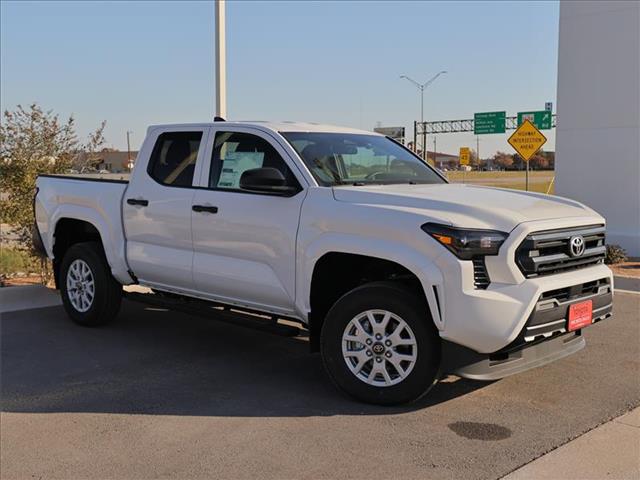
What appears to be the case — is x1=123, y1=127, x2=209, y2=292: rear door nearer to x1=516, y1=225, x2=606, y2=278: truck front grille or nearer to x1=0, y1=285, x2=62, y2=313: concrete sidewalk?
x1=0, y1=285, x2=62, y2=313: concrete sidewalk

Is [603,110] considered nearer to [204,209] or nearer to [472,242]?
[204,209]

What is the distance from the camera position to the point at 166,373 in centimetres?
561

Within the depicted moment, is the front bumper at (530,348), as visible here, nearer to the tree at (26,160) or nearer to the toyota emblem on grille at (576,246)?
the toyota emblem on grille at (576,246)

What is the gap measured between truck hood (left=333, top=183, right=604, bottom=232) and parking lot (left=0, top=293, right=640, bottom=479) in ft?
4.34

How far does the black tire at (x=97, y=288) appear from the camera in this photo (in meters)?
6.90

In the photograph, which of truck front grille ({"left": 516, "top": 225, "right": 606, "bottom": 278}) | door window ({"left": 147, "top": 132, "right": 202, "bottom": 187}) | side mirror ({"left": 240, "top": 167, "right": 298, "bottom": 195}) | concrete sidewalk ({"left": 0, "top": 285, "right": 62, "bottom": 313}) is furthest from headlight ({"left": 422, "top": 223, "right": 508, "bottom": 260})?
concrete sidewalk ({"left": 0, "top": 285, "right": 62, "bottom": 313})

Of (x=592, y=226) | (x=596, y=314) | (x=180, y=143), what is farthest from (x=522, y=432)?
(x=180, y=143)

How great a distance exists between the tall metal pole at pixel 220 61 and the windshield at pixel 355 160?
5270 millimetres

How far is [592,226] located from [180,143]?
3.66 metres

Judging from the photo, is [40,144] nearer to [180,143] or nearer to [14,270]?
[14,270]

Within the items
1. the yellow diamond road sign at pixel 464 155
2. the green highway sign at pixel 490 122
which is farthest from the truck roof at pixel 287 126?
the green highway sign at pixel 490 122

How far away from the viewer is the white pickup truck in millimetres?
4438

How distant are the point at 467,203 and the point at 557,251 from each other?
709 mm

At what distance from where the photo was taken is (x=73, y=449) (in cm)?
412
